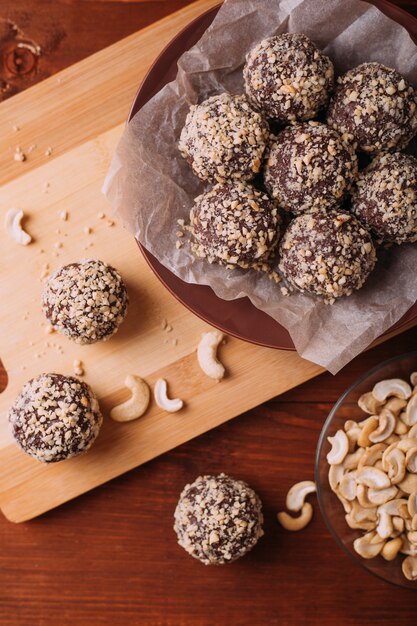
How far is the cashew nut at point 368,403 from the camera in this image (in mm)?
1784

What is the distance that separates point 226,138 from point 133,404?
75 centimetres

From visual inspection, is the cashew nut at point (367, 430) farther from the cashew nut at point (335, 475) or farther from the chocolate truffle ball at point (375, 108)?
the chocolate truffle ball at point (375, 108)

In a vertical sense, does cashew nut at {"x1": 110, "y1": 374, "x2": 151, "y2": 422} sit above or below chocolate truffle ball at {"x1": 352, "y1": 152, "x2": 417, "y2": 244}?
below

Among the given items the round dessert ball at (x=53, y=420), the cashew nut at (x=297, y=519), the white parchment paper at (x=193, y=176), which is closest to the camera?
the white parchment paper at (x=193, y=176)

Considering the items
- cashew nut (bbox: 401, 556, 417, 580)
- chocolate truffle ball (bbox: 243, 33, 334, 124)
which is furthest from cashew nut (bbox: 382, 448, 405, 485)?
chocolate truffle ball (bbox: 243, 33, 334, 124)

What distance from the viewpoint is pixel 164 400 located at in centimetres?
180

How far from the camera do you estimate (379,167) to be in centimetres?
149

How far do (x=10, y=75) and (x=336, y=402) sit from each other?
1.28 metres

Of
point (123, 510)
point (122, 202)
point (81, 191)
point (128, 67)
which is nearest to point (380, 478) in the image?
point (123, 510)

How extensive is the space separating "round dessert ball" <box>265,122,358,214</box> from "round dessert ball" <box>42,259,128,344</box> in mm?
478

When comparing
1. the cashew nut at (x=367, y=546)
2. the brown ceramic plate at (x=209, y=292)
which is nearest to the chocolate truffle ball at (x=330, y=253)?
the brown ceramic plate at (x=209, y=292)

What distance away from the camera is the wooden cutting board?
1.81 m

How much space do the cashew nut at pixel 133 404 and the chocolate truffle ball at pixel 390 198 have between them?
728 mm

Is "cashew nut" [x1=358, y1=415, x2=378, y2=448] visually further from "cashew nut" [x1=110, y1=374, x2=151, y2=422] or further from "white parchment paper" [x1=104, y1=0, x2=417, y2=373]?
"cashew nut" [x1=110, y1=374, x2=151, y2=422]
